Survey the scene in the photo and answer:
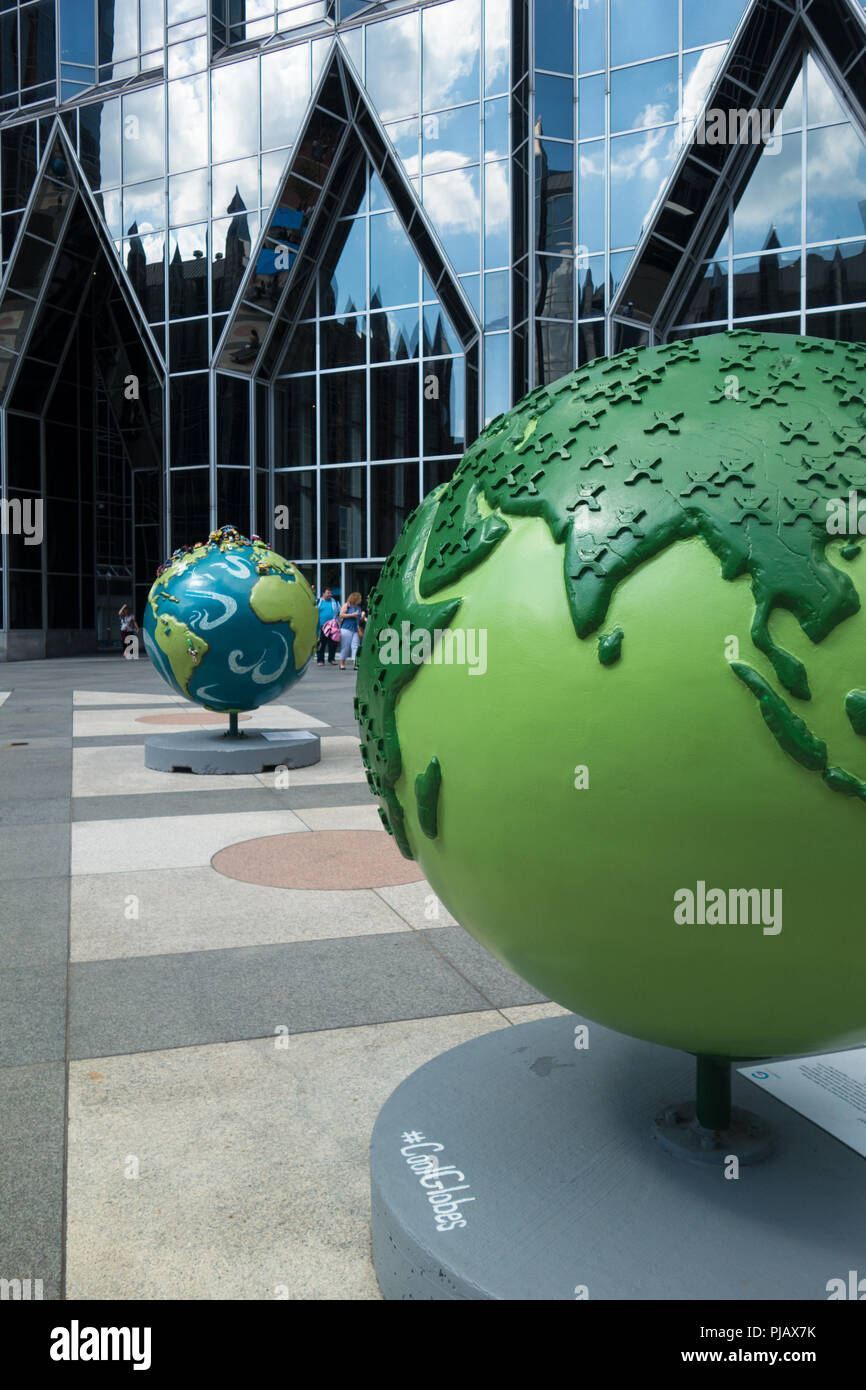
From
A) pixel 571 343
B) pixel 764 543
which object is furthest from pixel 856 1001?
pixel 571 343

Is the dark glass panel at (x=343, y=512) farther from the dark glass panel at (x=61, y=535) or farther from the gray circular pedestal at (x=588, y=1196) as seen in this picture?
the gray circular pedestal at (x=588, y=1196)

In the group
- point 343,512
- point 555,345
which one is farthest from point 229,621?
point 343,512

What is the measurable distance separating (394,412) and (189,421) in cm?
581

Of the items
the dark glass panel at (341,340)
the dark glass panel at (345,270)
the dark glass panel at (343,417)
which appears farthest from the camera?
the dark glass panel at (343,417)

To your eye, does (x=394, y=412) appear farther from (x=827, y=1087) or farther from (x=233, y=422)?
(x=827, y=1087)

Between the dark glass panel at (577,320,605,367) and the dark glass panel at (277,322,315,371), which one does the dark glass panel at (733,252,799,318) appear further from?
the dark glass panel at (277,322,315,371)

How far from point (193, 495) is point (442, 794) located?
28.3m

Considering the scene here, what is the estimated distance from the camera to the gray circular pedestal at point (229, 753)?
10.6m

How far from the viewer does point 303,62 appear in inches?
1065

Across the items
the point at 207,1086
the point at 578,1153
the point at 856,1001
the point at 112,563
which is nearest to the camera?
the point at 856,1001

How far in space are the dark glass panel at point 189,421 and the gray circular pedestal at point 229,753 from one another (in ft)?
64.3

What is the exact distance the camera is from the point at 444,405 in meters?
27.8

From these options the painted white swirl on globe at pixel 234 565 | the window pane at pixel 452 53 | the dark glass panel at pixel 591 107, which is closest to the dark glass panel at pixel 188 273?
the window pane at pixel 452 53
